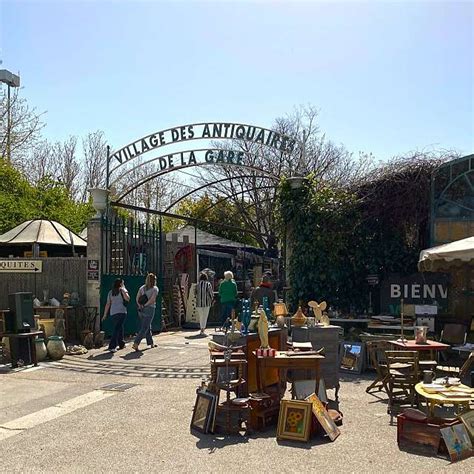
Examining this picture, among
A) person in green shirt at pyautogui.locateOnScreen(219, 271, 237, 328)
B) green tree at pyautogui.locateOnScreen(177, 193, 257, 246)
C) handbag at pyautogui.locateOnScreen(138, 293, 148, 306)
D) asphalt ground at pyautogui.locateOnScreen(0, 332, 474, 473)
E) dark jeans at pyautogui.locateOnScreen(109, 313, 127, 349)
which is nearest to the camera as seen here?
asphalt ground at pyautogui.locateOnScreen(0, 332, 474, 473)

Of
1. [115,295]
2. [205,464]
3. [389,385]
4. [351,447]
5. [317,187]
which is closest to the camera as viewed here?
[205,464]

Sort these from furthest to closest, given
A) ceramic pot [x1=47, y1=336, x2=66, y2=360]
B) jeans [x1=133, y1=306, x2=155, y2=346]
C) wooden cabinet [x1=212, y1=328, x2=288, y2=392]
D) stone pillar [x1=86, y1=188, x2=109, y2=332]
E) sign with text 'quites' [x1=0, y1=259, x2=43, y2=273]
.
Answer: sign with text 'quites' [x1=0, y1=259, x2=43, y2=273], stone pillar [x1=86, y1=188, x2=109, y2=332], jeans [x1=133, y1=306, x2=155, y2=346], ceramic pot [x1=47, y1=336, x2=66, y2=360], wooden cabinet [x1=212, y1=328, x2=288, y2=392]

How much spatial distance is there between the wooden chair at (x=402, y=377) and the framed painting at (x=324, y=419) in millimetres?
1343

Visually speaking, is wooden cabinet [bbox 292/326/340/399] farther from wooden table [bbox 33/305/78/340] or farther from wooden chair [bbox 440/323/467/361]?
wooden table [bbox 33/305/78/340]

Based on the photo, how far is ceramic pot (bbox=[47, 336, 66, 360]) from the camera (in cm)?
1112

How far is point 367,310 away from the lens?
12.9 m

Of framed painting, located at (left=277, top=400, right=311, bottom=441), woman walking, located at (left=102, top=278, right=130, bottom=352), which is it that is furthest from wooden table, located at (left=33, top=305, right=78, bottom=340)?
framed painting, located at (left=277, top=400, right=311, bottom=441)

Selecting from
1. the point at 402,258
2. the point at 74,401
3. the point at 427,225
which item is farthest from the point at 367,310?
the point at 74,401

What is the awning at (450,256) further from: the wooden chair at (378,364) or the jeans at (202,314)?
the jeans at (202,314)

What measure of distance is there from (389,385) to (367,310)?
544cm

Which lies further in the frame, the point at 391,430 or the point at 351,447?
the point at 391,430

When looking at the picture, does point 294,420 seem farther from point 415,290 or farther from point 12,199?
point 12,199

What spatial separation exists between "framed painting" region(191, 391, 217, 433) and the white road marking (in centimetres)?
172

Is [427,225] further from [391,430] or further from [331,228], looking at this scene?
[391,430]
